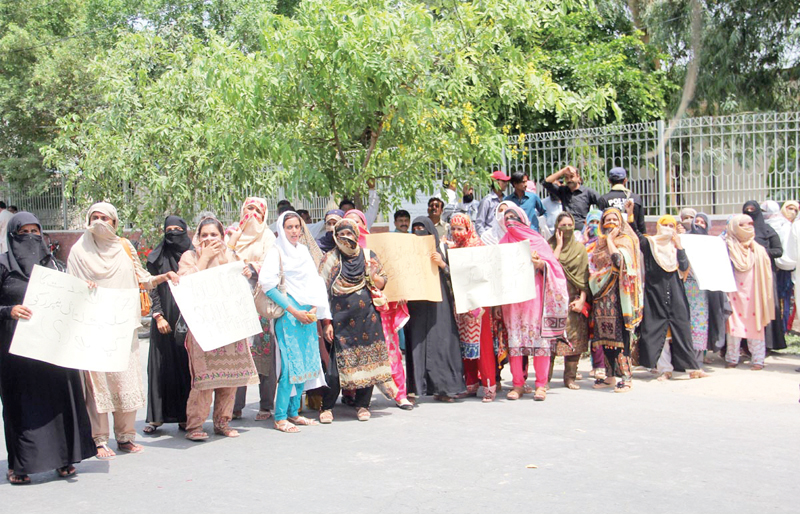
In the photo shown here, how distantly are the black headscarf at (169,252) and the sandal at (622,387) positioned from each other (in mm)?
3915

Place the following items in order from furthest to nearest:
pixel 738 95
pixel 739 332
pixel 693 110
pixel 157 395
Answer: pixel 693 110 < pixel 738 95 < pixel 739 332 < pixel 157 395

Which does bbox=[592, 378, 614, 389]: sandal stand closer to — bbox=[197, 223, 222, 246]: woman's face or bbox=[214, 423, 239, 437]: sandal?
bbox=[214, 423, 239, 437]: sandal

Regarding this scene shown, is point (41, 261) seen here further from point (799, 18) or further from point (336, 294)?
point (799, 18)

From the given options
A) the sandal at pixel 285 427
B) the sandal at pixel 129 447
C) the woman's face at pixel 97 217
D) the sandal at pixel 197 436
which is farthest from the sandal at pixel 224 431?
the woman's face at pixel 97 217

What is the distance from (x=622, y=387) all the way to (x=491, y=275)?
5.33 ft

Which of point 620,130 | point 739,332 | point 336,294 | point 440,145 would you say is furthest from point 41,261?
point 620,130

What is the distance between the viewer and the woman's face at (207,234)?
613cm

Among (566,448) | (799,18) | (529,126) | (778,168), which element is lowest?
(566,448)

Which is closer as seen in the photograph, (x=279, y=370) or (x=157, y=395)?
(x=157, y=395)

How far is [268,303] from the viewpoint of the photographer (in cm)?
634

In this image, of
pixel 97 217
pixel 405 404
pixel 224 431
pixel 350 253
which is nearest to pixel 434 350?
pixel 405 404

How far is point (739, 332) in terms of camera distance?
28.4 feet

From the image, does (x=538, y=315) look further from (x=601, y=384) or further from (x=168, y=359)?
(x=168, y=359)

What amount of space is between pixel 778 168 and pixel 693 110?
8.94 metres
